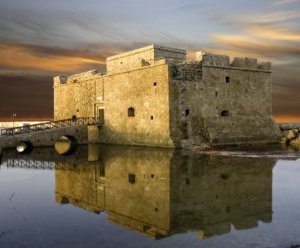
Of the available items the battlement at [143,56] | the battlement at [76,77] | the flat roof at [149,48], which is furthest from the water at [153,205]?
the battlement at [76,77]

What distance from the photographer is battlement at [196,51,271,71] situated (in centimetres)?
2303

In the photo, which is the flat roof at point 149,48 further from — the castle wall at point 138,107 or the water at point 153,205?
the water at point 153,205

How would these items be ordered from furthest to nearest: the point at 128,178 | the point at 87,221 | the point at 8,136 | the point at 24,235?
the point at 8,136 < the point at 128,178 < the point at 87,221 < the point at 24,235

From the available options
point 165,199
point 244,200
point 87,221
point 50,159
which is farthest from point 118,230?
point 50,159

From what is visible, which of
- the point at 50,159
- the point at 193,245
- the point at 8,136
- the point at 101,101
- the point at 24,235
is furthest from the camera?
the point at 101,101

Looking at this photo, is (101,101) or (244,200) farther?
(101,101)

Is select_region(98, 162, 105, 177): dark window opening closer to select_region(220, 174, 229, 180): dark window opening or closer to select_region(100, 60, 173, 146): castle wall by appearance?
select_region(220, 174, 229, 180): dark window opening

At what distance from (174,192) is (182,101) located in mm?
12946

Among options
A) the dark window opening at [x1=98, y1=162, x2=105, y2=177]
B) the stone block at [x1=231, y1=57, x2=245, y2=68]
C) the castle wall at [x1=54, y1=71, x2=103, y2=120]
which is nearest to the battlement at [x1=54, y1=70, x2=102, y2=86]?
the castle wall at [x1=54, y1=71, x2=103, y2=120]

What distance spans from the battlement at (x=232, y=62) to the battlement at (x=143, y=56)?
2135mm

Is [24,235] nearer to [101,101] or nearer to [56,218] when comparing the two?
Answer: [56,218]

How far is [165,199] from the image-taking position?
28.8 feet

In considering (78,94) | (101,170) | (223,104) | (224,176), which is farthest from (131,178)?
(78,94)

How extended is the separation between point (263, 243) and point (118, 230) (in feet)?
7.78
